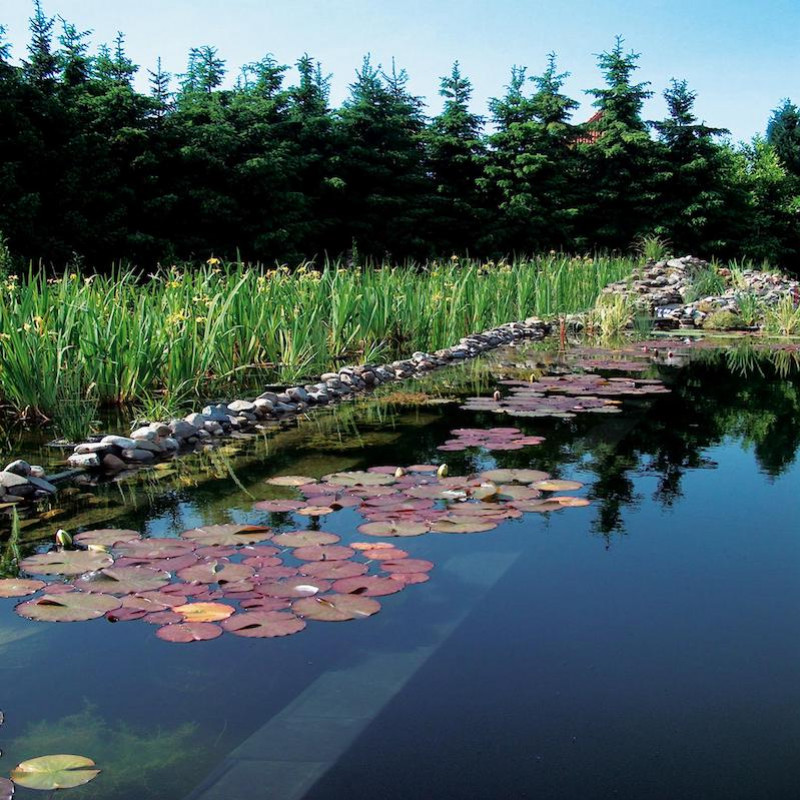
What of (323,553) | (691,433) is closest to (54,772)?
(323,553)

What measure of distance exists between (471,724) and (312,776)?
321 millimetres

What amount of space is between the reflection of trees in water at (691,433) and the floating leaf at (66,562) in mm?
1563

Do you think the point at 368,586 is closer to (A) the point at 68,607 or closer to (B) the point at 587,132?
(A) the point at 68,607

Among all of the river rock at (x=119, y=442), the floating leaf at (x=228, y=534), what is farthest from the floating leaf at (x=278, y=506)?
the river rock at (x=119, y=442)

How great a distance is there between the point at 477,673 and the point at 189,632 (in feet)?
2.22

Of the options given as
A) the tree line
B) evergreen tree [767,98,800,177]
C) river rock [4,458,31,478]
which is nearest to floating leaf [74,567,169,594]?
river rock [4,458,31,478]

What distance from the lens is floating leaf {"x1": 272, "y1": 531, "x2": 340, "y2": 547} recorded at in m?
2.66

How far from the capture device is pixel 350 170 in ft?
66.5

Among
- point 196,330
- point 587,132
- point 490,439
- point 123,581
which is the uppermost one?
point 587,132

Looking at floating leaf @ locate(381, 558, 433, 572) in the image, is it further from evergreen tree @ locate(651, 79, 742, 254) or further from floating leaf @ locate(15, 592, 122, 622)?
evergreen tree @ locate(651, 79, 742, 254)

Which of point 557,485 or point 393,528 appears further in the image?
point 557,485

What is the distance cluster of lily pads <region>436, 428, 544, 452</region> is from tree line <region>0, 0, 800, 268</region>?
747cm

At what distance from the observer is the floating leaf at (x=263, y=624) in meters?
2.04

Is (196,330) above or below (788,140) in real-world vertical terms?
A: below
